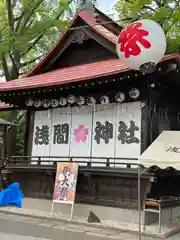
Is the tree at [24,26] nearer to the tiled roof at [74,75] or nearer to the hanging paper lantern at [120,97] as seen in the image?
the tiled roof at [74,75]

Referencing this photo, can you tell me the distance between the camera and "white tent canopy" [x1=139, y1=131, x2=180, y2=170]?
889 cm

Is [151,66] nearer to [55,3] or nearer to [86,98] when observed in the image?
[86,98]

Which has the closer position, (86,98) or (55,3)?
(86,98)

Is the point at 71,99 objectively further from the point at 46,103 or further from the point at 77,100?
the point at 46,103

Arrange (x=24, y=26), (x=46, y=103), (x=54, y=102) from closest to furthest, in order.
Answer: (x=54, y=102) < (x=46, y=103) < (x=24, y=26)

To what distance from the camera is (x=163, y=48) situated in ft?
23.9

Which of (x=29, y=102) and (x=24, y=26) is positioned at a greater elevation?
(x=24, y=26)

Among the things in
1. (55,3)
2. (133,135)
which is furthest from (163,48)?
(55,3)

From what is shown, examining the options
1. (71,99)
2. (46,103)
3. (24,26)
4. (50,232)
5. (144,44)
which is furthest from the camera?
(24,26)

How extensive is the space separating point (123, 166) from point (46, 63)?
19.4ft

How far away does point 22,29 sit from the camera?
738 inches

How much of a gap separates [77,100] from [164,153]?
13.3 ft

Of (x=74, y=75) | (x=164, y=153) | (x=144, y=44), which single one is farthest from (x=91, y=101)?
(x=144, y=44)

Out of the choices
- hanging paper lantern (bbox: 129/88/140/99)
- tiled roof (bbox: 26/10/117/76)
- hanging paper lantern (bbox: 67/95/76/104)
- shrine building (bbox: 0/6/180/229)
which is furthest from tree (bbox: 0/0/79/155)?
hanging paper lantern (bbox: 129/88/140/99)
